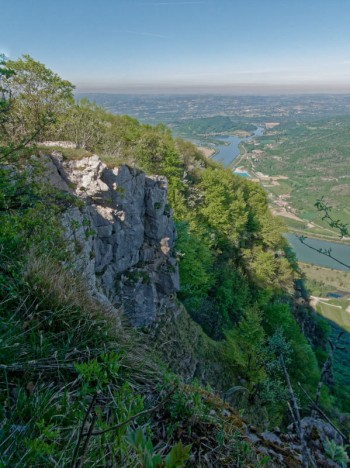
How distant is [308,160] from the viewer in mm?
133750

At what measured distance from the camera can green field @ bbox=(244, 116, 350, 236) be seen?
89.9m

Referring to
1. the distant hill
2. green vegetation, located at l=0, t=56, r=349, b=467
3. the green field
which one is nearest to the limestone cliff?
green vegetation, located at l=0, t=56, r=349, b=467

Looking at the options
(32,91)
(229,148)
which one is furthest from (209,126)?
(32,91)

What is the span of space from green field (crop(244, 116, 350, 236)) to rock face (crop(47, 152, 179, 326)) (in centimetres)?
6790

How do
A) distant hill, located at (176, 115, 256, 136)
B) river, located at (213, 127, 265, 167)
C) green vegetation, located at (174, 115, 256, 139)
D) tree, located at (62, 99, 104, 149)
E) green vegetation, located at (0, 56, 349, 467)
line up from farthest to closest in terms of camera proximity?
1. distant hill, located at (176, 115, 256, 136)
2. green vegetation, located at (174, 115, 256, 139)
3. river, located at (213, 127, 265, 167)
4. tree, located at (62, 99, 104, 149)
5. green vegetation, located at (0, 56, 349, 467)

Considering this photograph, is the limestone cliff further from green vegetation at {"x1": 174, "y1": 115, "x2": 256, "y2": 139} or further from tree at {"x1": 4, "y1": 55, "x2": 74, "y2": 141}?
green vegetation at {"x1": 174, "y1": 115, "x2": 256, "y2": 139}

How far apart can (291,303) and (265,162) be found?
298 feet

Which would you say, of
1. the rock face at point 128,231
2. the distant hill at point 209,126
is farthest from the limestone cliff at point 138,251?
the distant hill at point 209,126

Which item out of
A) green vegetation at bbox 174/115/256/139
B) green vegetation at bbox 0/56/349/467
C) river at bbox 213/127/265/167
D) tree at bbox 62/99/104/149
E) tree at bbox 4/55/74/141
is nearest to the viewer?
green vegetation at bbox 0/56/349/467

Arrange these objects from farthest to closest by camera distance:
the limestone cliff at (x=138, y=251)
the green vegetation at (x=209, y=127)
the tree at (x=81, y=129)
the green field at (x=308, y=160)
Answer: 1. the green vegetation at (x=209, y=127)
2. the green field at (x=308, y=160)
3. the tree at (x=81, y=129)
4. the limestone cliff at (x=138, y=251)

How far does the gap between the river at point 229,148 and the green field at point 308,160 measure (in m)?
5.13

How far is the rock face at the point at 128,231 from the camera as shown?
13.9 m

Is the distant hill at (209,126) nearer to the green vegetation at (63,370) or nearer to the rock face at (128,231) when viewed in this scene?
the rock face at (128,231)

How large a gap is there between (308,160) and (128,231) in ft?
445
